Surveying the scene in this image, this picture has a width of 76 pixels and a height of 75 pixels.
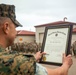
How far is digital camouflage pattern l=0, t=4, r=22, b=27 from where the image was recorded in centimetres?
207

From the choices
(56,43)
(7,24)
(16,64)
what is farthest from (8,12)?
(56,43)

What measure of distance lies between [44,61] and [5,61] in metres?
1.72

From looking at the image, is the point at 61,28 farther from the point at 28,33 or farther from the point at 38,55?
the point at 28,33

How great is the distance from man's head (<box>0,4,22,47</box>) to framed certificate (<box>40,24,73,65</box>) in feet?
3.81

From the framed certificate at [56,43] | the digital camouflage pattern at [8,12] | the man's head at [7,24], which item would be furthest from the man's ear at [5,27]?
the framed certificate at [56,43]

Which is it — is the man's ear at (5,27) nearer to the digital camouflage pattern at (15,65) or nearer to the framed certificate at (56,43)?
the digital camouflage pattern at (15,65)

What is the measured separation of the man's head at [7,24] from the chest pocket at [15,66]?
25 centimetres

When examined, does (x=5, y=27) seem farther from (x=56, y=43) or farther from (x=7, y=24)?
(x=56, y=43)

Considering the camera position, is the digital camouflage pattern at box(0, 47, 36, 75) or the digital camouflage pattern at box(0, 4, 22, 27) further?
the digital camouflage pattern at box(0, 4, 22, 27)

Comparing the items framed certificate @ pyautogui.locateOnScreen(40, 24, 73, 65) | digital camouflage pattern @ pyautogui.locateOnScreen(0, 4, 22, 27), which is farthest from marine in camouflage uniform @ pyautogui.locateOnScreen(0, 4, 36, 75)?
framed certificate @ pyautogui.locateOnScreen(40, 24, 73, 65)

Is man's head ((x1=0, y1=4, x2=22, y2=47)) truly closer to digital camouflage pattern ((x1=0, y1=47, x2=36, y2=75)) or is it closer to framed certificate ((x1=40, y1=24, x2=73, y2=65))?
digital camouflage pattern ((x1=0, y1=47, x2=36, y2=75))

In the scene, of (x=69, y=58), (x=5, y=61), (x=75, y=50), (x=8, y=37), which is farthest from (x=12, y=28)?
(x=75, y=50)

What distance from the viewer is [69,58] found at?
2734 millimetres

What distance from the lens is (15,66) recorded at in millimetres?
1691
